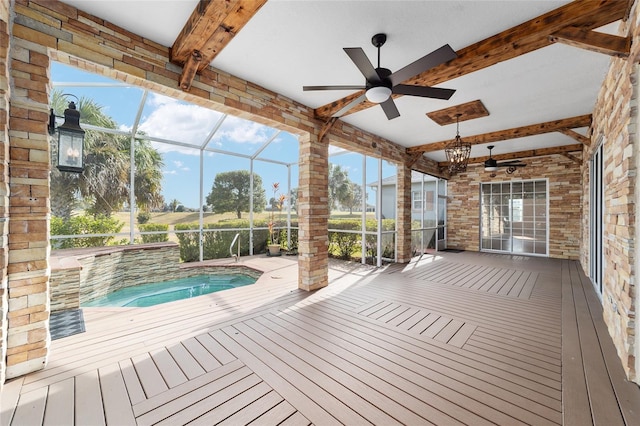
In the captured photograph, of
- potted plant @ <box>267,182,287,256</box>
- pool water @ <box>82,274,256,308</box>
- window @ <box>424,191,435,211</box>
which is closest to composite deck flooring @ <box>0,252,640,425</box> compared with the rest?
pool water @ <box>82,274,256,308</box>

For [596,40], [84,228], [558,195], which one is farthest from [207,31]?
[558,195]

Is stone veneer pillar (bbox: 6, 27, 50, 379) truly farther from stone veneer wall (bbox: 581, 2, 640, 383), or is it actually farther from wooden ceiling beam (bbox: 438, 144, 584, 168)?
wooden ceiling beam (bbox: 438, 144, 584, 168)

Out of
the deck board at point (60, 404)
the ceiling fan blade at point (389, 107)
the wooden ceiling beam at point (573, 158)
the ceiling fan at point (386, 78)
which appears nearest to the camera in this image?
the deck board at point (60, 404)

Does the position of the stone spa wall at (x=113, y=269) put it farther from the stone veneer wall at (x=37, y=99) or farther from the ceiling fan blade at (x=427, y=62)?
the ceiling fan blade at (x=427, y=62)

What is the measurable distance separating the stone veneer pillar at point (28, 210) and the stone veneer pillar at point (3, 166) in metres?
0.11

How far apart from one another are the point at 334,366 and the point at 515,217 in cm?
872

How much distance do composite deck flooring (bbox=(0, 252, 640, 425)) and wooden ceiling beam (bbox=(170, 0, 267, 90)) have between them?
2720 mm

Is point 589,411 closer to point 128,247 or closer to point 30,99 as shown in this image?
point 30,99

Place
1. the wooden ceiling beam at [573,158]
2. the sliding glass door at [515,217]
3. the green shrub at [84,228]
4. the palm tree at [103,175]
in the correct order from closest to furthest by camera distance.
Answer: the green shrub at [84,228] → the palm tree at [103,175] → the wooden ceiling beam at [573,158] → the sliding glass door at [515,217]

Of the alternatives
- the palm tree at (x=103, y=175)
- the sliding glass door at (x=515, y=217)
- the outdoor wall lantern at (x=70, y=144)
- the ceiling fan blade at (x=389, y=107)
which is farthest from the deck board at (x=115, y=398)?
the sliding glass door at (x=515, y=217)

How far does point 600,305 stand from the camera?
3.65m

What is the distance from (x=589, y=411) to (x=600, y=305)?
288 centimetres

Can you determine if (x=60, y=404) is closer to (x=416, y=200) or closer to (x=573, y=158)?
(x=416, y=200)

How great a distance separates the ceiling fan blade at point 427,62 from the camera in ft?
6.33
